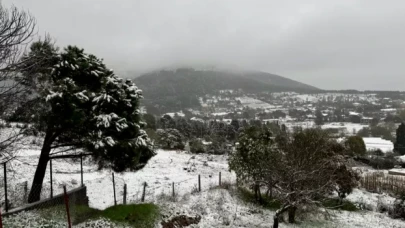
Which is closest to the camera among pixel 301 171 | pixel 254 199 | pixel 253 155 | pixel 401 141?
pixel 301 171

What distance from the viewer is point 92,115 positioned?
10906mm

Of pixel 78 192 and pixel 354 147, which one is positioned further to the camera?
pixel 354 147

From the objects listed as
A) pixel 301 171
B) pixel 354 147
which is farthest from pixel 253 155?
pixel 354 147

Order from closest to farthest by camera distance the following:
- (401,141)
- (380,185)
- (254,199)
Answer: (254,199)
(380,185)
(401,141)

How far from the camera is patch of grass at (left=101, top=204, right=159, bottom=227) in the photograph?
→ 1025 centimetres

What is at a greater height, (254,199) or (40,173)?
(40,173)

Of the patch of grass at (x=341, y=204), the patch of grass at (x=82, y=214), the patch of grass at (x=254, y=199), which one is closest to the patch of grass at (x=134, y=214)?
the patch of grass at (x=82, y=214)

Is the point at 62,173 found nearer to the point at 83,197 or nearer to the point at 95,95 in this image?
the point at 83,197

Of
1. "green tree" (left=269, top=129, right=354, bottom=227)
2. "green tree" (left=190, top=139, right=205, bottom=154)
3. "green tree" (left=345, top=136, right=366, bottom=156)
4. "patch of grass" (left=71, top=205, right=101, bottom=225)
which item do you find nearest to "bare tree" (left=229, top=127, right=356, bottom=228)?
"green tree" (left=269, top=129, right=354, bottom=227)

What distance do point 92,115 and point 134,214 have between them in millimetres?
3561

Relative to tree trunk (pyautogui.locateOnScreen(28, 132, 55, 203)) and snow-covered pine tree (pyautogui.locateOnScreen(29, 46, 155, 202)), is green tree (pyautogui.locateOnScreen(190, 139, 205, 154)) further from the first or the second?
tree trunk (pyautogui.locateOnScreen(28, 132, 55, 203))

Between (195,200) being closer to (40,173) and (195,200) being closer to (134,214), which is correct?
(134,214)

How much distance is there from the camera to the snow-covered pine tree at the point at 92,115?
10050 mm

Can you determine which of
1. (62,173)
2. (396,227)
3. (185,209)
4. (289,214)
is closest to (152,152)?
(185,209)
